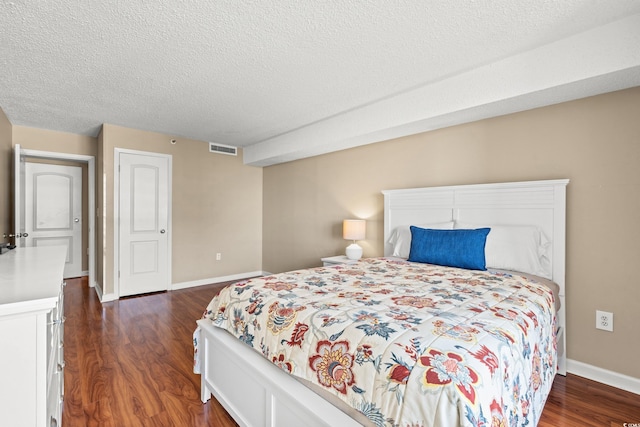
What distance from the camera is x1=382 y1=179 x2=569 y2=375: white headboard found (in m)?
2.37

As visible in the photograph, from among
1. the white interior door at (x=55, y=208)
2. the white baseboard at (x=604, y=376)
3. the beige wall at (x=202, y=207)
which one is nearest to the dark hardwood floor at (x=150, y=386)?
the white baseboard at (x=604, y=376)

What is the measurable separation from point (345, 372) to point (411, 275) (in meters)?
1.25

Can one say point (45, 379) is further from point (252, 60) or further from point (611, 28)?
point (611, 28)

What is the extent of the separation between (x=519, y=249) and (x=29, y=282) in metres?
3.02

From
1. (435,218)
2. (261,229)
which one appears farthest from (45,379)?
(261,229)

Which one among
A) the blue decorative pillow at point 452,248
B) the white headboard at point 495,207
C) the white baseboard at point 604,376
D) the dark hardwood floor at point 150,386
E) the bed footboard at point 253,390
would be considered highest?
the white headboard at point 495,207

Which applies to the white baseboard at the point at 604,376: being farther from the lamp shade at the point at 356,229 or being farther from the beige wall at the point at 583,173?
the lamp shade at the point at 356,229

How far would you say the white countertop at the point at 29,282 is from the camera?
93 cm

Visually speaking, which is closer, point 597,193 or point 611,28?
point 611,28

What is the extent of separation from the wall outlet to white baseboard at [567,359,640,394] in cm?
30

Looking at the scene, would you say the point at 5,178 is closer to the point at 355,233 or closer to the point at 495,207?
the point at 355,233

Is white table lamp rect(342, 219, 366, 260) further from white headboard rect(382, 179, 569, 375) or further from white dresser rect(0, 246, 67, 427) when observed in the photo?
white dresser rect(0, 246, 67, 427)

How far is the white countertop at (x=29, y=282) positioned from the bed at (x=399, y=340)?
86 centimetres

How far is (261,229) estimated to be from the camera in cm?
573
